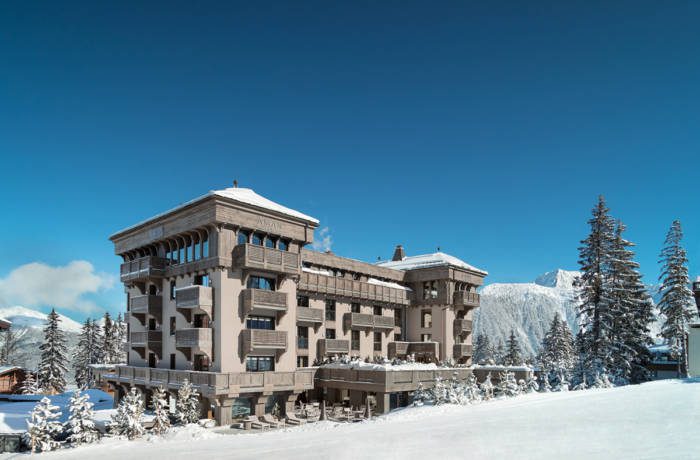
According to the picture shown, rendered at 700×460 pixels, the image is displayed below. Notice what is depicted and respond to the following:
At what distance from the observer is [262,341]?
3444 cm

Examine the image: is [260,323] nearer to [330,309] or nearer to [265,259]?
[265,259]

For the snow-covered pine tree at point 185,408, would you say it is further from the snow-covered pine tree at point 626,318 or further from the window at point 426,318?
the snow-covered pine tree at point 626,318

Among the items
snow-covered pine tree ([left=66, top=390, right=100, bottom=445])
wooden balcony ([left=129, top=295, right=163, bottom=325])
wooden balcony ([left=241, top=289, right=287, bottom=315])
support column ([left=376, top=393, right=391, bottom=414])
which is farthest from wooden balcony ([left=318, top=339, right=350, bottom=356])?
snow-covered pine tree ([left=66, top=390, right=100, bottom=445])

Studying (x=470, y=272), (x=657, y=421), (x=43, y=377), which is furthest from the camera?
(x=43, y=377)

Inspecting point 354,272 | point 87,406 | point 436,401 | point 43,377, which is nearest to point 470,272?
point 354,272

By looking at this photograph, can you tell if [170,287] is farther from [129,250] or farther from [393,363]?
[393,363]

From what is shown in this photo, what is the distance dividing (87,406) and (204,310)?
9807 mm

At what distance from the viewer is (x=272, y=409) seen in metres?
35.8

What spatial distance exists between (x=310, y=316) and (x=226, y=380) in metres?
10.7

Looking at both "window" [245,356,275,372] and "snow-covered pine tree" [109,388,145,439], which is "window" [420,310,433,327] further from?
"snow-covered pine tree" [109,388,145,439]

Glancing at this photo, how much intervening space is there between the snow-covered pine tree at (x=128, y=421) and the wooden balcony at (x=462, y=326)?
35273 mm

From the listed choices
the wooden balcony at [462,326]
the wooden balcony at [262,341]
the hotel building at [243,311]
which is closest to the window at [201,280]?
the hotel building at [243,311]

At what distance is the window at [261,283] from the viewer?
35.7 meters

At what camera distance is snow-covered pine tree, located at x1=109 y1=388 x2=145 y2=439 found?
25.2 m
